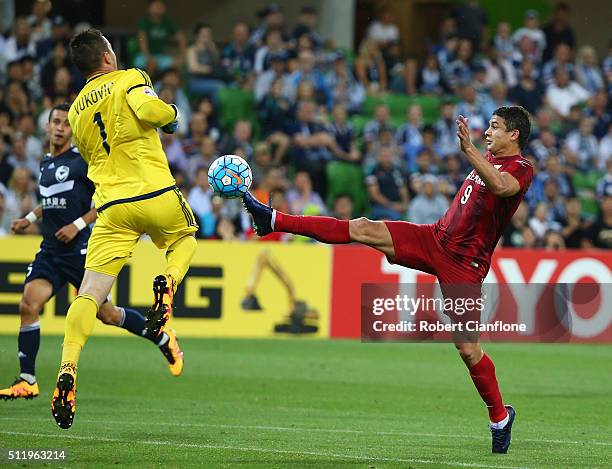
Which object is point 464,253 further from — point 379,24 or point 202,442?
point 379,24

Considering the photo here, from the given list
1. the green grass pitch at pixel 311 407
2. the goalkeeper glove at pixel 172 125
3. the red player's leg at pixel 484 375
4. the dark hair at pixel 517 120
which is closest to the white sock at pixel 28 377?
the green grass pitch at pixel 311 407

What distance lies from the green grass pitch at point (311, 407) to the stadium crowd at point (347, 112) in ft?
11.0

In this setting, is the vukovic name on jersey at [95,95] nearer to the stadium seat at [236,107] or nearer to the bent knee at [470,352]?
the bent knee at [470,352]

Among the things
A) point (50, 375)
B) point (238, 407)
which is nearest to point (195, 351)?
point (50, 375)

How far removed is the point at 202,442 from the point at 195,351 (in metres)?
7.44

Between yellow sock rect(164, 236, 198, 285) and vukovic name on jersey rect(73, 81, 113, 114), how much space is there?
1.16 meters

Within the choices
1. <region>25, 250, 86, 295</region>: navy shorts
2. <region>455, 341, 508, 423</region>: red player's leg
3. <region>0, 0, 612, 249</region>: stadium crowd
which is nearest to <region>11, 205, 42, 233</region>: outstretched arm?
<region>25, 250, 86, 295</region>: navy shorts

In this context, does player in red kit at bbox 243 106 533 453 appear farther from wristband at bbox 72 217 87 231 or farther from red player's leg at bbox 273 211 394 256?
wristband at bbox 72 217 87 231

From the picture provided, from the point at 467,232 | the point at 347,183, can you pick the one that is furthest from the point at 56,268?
the point at 347,183

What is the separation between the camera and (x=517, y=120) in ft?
26.8

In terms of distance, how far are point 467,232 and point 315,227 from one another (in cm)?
103

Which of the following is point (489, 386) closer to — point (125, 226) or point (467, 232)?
point (467, 232)

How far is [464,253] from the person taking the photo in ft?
27.0

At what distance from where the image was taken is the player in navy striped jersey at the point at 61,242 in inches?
406
